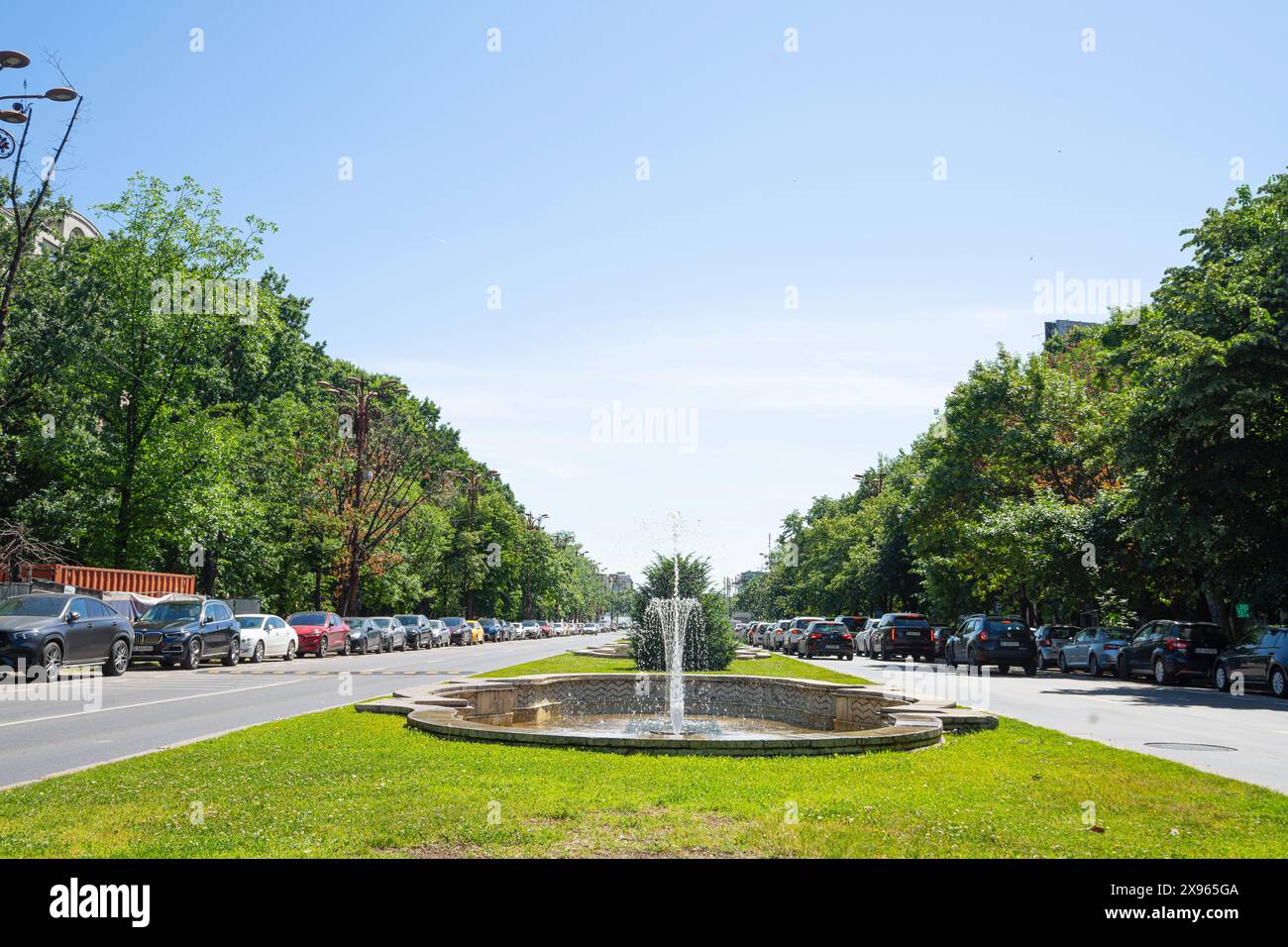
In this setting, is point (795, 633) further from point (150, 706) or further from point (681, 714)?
point (150, 706)

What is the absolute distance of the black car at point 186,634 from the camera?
25484 mm

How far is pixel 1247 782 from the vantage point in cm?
848

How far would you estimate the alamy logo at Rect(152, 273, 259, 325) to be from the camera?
35294mm

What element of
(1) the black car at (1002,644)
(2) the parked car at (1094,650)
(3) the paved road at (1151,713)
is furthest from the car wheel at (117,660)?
(2) the parked car at (1094,650)

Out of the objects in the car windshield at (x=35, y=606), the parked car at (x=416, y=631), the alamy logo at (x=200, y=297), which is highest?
the alamy logo at (x=200, y=297)

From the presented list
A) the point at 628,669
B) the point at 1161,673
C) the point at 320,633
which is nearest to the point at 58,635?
the point at 628,669

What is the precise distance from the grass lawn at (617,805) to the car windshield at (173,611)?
18433mm

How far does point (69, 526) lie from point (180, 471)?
4.08 m

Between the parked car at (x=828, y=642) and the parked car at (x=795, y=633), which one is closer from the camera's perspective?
the parked car at (x=828, y=642)

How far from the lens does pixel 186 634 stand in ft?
84.4

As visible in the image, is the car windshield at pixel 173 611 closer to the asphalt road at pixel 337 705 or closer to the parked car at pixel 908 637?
the asphalt road at pixel 337 705

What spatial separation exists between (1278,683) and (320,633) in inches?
1150
